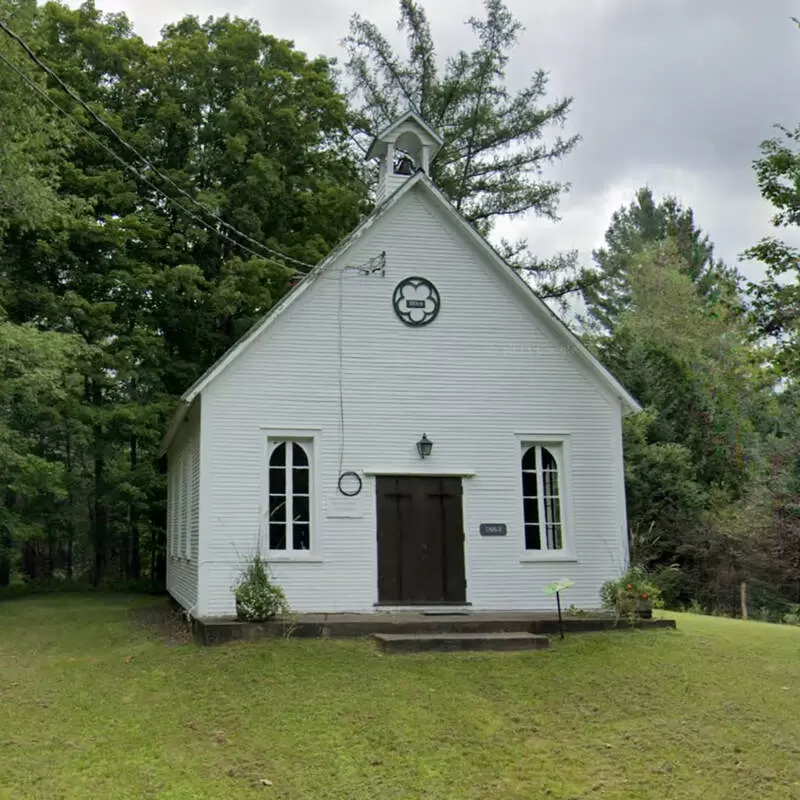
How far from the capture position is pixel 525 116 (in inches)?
1062

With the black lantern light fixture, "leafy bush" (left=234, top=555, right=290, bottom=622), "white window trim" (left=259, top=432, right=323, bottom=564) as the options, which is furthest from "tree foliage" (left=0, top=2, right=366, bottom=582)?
"leafy bush" (left=234, top=555, right=290, bottom=622)

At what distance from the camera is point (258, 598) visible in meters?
11.5

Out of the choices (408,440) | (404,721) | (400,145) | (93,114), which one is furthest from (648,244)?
(404,721)

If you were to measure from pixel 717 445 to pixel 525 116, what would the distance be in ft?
40.3

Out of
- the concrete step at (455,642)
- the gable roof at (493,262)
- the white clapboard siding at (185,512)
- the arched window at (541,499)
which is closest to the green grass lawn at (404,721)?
the concrete step at (455,642)

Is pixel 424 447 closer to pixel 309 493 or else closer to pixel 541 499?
pixel 309 493

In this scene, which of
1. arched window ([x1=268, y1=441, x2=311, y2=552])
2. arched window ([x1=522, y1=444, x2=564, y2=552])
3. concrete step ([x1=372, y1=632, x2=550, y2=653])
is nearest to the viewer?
concrete step ([x1=372, y1=632, x2=550, y2=653])

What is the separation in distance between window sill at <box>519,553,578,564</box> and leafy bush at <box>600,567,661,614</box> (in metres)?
0.65

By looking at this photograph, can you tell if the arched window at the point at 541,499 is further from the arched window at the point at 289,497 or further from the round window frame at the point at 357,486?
the arched window at the point at 289,497

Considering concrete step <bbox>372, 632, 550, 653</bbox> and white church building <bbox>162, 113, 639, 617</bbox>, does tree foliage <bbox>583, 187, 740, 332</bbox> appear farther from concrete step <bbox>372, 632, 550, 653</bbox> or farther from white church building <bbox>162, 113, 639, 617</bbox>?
concrete step <bbox>372, 632, 550, 653</bbox>

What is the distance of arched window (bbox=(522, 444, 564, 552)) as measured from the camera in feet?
45.2

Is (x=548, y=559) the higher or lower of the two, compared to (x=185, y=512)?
lower

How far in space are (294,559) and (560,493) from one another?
448 centimetres

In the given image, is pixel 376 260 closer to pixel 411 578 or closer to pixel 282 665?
pixel 411 578
